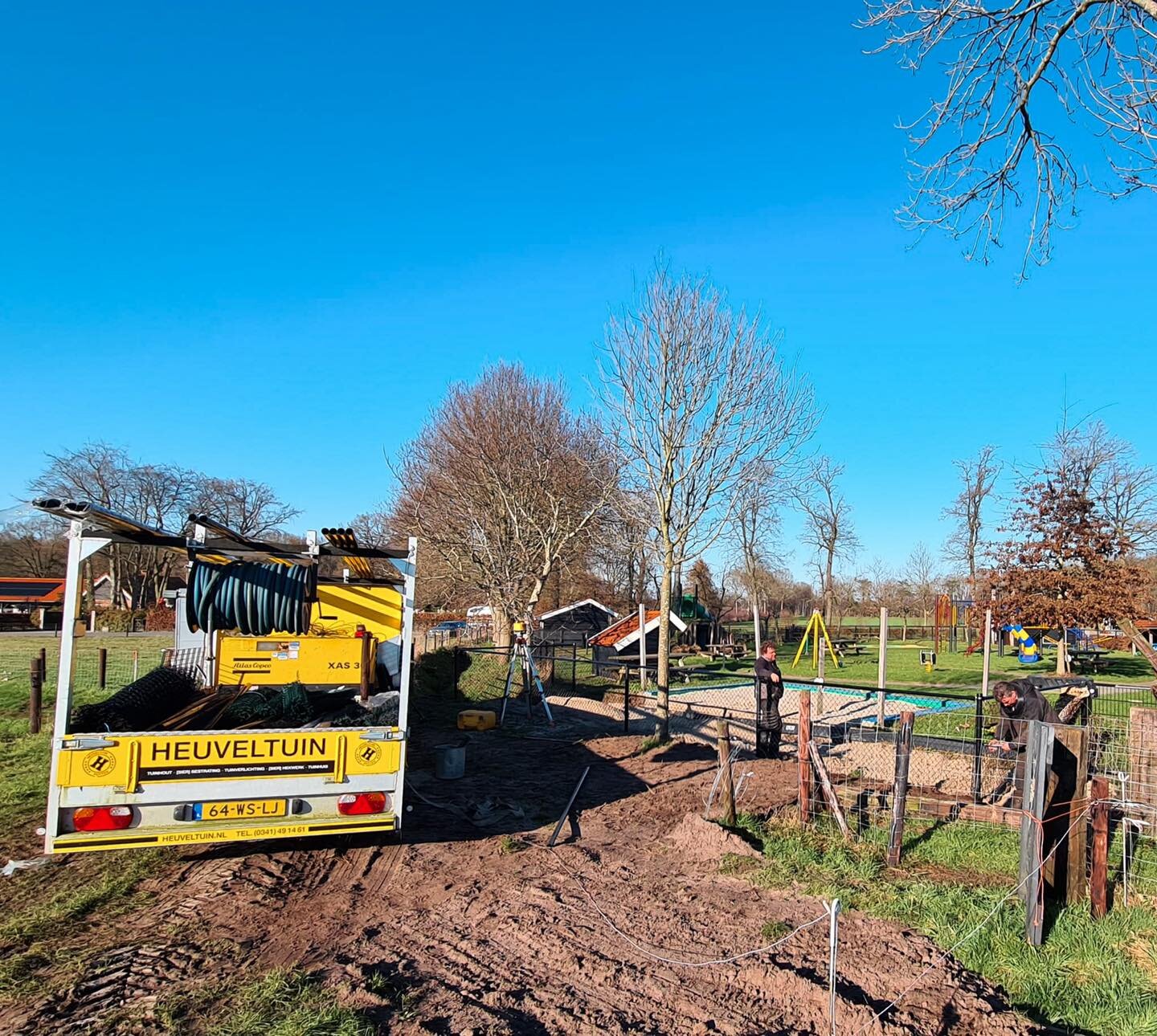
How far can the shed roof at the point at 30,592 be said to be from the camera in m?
50.2

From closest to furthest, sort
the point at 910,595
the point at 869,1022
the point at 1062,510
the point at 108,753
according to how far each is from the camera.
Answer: the point at 869,1022
the point at 108,753
the point at 1062,510
the point at 910,595

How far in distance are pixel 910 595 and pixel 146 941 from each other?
6589 cm

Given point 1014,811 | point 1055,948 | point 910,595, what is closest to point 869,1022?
point 1055,948

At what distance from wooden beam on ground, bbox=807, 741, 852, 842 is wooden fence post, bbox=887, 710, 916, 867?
397 mm

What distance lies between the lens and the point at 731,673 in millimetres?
26734

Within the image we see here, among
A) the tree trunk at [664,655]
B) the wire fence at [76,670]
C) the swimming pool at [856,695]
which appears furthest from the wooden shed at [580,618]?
the tree trunk at [664,655]

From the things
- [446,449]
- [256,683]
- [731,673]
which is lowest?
[731,673]

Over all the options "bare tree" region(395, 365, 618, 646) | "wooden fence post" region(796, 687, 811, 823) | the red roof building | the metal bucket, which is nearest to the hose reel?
the metal bucket

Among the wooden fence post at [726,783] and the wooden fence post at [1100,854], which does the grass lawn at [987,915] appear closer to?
the wooden fence post at [1100,854]

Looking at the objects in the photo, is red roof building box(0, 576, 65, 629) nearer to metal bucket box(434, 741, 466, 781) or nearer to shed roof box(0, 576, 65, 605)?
shed roof box(0, 576, 65, 605)

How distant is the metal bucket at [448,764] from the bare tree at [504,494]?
47.6ft

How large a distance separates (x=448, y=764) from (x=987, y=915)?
20.1ft

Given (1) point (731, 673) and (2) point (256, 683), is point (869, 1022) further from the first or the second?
(1) point (731, 673)

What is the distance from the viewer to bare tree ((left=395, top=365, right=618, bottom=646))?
2675cm
